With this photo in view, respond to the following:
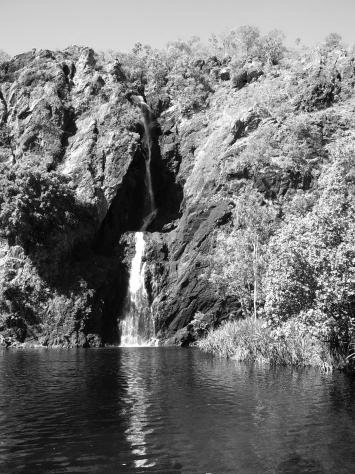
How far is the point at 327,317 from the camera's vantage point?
24.7 metres

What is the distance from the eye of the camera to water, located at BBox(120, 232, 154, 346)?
51.3 m

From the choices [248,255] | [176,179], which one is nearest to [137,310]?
[248,255]

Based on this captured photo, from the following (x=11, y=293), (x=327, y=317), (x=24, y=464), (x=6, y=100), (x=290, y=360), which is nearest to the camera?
(x=24, y=464)

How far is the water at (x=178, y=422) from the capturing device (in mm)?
12539

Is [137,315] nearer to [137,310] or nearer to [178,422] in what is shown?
[137,310]

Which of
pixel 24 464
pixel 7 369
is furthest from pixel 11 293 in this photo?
pixel 24 464

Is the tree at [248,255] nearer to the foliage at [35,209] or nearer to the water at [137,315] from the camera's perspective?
the water at [137,315]

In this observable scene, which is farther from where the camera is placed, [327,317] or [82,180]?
[82,180]

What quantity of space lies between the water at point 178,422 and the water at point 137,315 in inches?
888

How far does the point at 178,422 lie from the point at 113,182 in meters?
46.9

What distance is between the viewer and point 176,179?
213 ft

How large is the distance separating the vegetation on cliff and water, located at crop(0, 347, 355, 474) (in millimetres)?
6801

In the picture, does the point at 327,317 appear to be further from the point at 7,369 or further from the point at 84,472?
the point at 7,369

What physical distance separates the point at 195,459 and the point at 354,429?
18.8 feet
